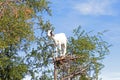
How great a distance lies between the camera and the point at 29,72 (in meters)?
37.0

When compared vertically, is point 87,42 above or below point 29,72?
above

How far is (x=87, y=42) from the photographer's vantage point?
40000 millimetres

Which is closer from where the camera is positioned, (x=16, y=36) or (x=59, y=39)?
(x=59, y=39)

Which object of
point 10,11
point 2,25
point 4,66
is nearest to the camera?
point 10,11

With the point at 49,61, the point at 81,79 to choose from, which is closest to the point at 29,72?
the point at 49,61

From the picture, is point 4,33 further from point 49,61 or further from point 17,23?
point 49,61

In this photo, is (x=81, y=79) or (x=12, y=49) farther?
(x=81, y=79)

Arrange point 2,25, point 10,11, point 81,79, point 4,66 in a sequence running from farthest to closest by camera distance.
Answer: point 81,79, point 4,66, point 2,25, point 10,11

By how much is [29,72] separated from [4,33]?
6.44m

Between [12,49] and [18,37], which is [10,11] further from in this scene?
[12,49]

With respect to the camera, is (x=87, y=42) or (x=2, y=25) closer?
(x=2, y=25)

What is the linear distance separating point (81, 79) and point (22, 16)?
33.4ft

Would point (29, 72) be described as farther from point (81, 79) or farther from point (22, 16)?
point (22, 16)

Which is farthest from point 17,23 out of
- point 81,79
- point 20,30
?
point 81,79
